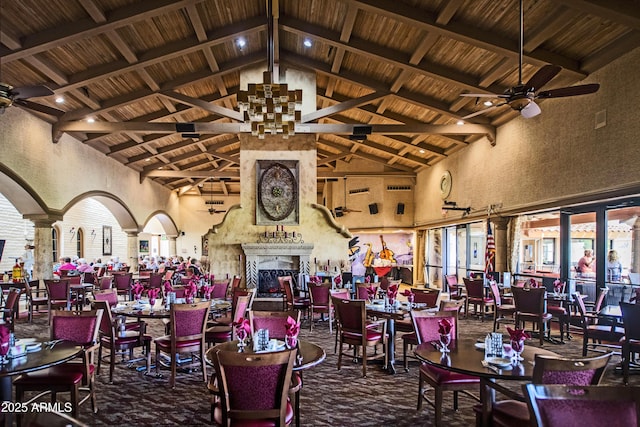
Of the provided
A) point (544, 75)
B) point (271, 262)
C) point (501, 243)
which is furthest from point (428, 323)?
point (271, 262)

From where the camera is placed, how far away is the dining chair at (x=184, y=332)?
180 inches

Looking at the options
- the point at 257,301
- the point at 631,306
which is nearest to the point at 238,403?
the point at 631,306

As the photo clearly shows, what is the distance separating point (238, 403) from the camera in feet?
8.22

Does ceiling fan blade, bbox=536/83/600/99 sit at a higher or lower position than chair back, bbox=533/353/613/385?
higher

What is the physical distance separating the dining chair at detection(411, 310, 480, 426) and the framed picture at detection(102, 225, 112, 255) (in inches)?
641

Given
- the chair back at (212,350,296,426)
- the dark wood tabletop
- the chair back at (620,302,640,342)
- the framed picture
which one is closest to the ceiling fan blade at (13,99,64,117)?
the dark wood tabletop

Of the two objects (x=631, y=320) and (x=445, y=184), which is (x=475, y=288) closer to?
(x=631, y=320)

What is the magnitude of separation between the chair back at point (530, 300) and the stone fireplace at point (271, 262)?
19.1 ft

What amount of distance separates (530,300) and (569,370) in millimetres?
4714

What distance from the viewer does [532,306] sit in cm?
677

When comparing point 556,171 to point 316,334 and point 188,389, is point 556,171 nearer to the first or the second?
point 316,334

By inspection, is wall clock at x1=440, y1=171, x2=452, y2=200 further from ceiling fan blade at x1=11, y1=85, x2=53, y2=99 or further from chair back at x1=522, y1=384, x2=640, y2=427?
chair back at x1=522, y1=384, x2=640, y2=427

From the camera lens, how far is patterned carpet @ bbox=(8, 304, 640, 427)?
12.4 feet

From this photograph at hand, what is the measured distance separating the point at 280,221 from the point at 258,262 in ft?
4.18
